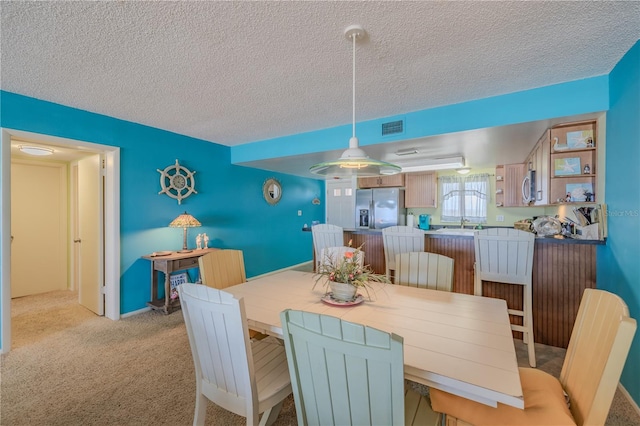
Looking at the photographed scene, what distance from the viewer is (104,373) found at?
7.32ft

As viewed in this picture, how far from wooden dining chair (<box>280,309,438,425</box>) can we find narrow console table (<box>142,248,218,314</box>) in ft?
9.25

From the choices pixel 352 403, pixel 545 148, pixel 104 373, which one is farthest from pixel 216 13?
pixel 545 148

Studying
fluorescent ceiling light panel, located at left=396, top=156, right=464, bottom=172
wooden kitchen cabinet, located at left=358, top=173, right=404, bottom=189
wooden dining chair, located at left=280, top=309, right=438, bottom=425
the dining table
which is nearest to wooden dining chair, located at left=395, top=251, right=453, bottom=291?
the dining table

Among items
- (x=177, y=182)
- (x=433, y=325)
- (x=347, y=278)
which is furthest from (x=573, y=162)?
(x=177, y=182)

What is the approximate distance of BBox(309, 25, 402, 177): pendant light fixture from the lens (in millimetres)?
1698

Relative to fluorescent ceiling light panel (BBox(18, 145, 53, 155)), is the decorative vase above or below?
below

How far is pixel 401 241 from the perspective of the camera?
2.97 m

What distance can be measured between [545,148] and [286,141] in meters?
3.11

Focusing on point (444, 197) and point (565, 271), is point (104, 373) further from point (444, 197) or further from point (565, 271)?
point (444, 197)

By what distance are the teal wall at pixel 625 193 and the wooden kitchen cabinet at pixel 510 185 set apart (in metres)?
2.69

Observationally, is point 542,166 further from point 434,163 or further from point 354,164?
point 354,164

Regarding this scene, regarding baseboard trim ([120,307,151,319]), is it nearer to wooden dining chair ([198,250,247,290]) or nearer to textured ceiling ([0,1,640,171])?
wooden dining chair ([198,250,247,290])

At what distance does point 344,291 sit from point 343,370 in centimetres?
79

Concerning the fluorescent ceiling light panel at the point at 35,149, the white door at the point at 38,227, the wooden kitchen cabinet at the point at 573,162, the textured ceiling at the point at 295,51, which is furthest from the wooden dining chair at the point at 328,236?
the white door at the point at 38,227
